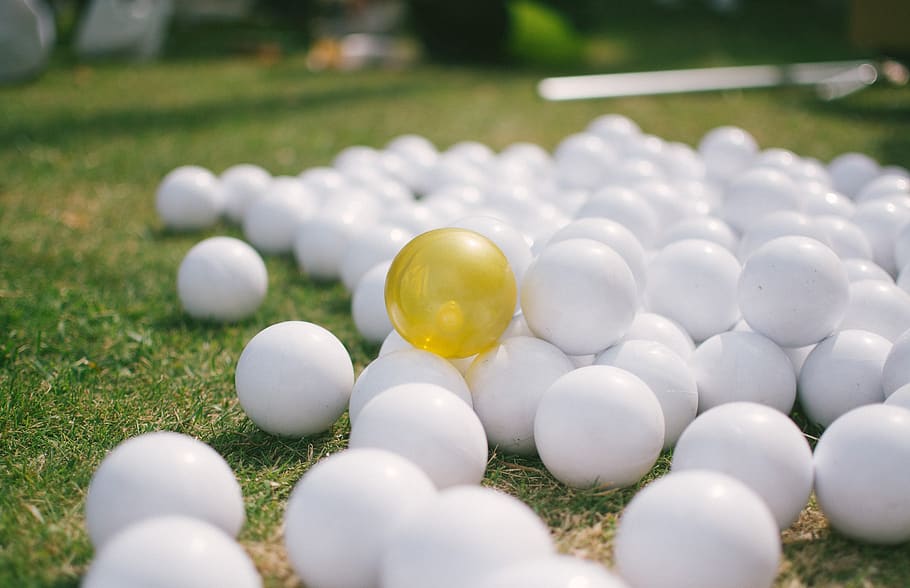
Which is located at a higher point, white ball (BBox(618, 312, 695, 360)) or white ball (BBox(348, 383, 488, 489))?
white ball (BBox(348, 383, 488, 489))

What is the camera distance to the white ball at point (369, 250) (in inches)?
123

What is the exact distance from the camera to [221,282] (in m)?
2.95

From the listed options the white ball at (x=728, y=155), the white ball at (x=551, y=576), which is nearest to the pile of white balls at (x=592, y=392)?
the white ball at (x=551, y=576)

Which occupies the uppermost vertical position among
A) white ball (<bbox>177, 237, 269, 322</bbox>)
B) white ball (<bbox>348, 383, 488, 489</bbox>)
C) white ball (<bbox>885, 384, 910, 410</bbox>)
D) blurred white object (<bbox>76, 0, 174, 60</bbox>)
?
white ball (<bbox>885, 384, 910, 410</bbox>)

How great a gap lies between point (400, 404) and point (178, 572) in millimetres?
621

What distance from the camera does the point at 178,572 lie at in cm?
138

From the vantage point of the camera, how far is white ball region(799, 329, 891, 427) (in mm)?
2271

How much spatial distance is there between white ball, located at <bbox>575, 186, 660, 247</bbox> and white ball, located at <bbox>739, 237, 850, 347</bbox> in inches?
29.4

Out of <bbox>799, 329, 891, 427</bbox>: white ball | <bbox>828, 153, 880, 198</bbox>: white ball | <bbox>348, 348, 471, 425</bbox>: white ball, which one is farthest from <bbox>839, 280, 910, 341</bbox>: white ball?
<bbox>828, 153, 880, 198</bbox>: white ball

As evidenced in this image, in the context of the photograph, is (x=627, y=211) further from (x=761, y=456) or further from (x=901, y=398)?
(x=761, y=456)

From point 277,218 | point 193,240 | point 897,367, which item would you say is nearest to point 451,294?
point 897,367

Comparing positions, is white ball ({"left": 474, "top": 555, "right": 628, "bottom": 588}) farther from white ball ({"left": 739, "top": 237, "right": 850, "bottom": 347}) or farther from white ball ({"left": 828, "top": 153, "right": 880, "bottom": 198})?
white ball ({"left": 828, "top": 153, "right": 880, "bottom": 198})

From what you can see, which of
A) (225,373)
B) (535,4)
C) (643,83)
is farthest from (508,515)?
(535,4)

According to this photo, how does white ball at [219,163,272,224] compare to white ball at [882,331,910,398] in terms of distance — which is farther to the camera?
white ball at [219,163,272,224]
